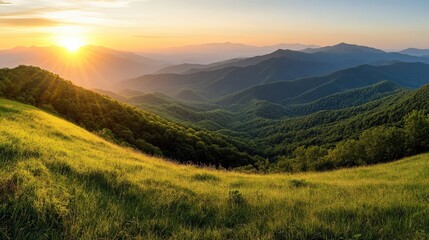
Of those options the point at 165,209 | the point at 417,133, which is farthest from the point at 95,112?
the point at 417,133

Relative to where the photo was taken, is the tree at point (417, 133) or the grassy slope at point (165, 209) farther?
the tree at point (417, 133)

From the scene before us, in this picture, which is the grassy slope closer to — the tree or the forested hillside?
the forested hillside

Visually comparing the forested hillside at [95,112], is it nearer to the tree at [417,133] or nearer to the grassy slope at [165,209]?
the grassy slope at [165,209]

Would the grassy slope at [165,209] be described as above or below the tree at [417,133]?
above

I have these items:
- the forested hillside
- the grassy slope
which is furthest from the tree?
the grassy slope

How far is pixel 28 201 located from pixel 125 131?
62707 mm

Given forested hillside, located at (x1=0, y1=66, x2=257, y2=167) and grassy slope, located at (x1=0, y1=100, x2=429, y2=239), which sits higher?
grassy slope, located at (x1=0, y1=100, x2=429, y2=239)

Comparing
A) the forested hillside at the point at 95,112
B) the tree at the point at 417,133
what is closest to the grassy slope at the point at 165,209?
the forested hillside at the point at 95,112

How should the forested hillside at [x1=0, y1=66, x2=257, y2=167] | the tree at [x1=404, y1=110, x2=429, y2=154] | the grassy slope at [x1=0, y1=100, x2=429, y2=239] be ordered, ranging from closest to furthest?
the grassy slope at [x1=0, y1=100, x2=429, y2=239]
the forested hillside at [x1=0, y1=66, x2=257, y2=167]
the tree at [x1=404, y1=110, x2=429, y2=154]

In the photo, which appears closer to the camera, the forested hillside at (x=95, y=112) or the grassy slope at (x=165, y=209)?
the grassy slope at (x=165, y=209)

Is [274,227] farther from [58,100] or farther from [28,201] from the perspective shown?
[58,100]

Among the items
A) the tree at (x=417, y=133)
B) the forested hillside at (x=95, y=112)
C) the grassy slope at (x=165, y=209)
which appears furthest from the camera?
the tree at (x=417, y=133)

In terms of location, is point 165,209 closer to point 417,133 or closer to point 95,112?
point 95,112

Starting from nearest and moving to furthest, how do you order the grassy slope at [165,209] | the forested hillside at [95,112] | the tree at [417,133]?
the grassy slope at [165,209] → the forested hillside at [95,112] → the tree at [417,133]
